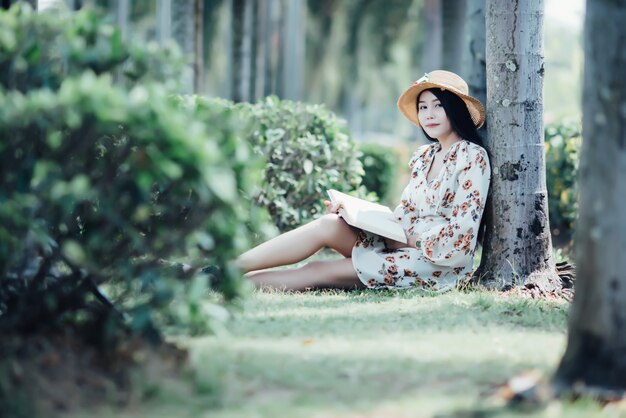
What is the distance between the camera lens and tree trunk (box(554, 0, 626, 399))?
139 inches

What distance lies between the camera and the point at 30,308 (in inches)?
156

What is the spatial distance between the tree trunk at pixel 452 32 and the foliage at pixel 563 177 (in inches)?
280

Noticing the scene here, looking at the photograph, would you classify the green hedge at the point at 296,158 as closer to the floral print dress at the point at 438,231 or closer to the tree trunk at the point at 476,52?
the tree trunk at the point at 476,52

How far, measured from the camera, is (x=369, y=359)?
402cm

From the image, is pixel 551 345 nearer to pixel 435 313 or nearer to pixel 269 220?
pixel 435 313

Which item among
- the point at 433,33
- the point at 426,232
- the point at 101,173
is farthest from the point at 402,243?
the point at 433,33

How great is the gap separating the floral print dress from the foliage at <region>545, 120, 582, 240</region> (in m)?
3.47

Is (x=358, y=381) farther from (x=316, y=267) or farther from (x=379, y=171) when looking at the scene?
(x=379, y=171)

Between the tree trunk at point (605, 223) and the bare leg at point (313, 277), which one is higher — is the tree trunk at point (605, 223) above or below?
above

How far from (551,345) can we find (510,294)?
1.31 m

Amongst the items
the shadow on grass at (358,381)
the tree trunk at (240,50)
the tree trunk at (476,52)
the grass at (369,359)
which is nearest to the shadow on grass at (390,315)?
the grass at (369,359)

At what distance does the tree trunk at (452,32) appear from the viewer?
16.6 meters

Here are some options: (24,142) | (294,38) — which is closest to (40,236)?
(24,142)

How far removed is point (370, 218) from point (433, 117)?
0.78m
